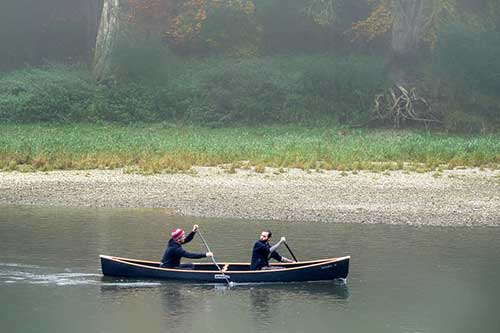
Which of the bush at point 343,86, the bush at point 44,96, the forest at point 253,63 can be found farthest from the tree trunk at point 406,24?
the bush at point 44,96

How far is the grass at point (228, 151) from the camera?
114 feet

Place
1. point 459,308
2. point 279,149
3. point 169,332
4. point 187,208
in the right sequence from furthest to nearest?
point 279,149 → point 187,208 → point 459,308 → point 169,332

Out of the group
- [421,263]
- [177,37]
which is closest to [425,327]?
[421,263]

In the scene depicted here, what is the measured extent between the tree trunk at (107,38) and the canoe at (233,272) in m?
28.6

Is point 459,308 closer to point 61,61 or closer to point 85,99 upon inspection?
point 85,99

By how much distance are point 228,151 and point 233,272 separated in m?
16.3

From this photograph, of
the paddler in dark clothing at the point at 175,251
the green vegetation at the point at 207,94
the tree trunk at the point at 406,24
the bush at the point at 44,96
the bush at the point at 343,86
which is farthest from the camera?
the bush at the point at 343,86

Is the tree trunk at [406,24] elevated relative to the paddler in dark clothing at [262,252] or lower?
elevated

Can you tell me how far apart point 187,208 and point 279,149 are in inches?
355

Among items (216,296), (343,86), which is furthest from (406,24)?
(216,296)

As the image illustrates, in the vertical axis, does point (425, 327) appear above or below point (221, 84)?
below

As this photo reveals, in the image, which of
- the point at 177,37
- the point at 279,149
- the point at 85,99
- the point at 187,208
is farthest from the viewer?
the point at 177,37

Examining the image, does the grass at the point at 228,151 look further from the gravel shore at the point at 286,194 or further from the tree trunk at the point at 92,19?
the tree trunk at the point at 92,19

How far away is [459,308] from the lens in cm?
1980
